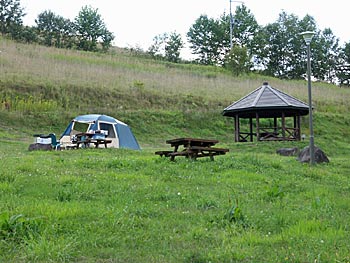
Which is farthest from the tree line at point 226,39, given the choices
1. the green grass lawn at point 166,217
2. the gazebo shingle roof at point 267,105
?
the green grass lawn at point 166,217

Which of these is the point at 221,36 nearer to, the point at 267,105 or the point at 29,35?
the point at 29,35

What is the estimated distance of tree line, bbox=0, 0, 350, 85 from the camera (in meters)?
47.4

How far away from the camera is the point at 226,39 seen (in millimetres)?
55406

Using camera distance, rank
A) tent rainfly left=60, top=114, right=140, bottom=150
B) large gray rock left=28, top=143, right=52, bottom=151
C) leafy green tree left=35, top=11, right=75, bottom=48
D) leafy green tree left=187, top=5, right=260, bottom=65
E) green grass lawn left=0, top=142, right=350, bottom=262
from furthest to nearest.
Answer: leafy green tree left=187, top=5, right=260, bottom=65, leafy green tree left=35, top=11, right=75, bottom=48, tent rainfly left=60, top=114, right=140, bottom=150, large gray rock left=28, top=143, right=52, bottom=151, green grass lawn left=0, top=142, right=350, bottom=262

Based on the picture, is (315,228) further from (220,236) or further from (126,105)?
(126,105)

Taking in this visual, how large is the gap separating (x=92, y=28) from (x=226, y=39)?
1614 centimetres

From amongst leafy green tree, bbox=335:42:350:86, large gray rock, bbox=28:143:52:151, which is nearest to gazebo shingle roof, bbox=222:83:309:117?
large gray rock, bbox=28:143:52:151

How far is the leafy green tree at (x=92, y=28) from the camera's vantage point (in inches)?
2024

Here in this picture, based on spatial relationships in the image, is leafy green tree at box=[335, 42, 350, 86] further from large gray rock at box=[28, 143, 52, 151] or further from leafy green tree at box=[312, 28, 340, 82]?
large gray rock at box=[28, 143, 52, 151]

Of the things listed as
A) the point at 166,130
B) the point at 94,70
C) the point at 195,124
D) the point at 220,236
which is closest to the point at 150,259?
the point at 220,236

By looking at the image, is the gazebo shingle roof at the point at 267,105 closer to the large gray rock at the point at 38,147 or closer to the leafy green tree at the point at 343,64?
the large gray rock at the point at 38,147

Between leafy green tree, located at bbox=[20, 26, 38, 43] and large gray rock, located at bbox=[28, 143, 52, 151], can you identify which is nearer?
large gray rock, located at bbox=[28, 143, 52, 151]

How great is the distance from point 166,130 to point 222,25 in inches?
1437

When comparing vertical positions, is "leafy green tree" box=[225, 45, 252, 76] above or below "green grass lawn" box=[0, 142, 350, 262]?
above
